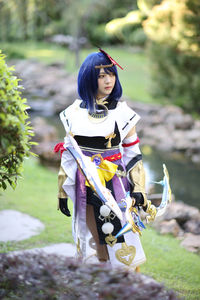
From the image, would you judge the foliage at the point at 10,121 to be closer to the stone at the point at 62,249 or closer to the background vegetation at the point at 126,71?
the background vegetation at the point at 126,71

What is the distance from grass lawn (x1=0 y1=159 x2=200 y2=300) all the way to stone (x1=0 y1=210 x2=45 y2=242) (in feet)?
0.32

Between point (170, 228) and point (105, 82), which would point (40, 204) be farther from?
point (105, 82)

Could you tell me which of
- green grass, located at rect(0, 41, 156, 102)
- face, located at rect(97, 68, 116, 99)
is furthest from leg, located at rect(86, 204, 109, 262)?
green grass, located at rect(0, 41, 156, 102)

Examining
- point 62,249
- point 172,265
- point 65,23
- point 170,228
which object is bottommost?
point 65,23

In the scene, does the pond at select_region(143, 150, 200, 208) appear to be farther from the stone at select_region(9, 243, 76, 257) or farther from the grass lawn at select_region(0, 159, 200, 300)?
the stone at select_region(9, 243, 76, 257)

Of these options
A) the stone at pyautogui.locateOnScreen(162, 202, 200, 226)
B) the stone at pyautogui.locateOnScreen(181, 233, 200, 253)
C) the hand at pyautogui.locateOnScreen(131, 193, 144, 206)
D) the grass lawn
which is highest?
the hand at pyautogui.locateOnScreen(131, 193, 144, 206)

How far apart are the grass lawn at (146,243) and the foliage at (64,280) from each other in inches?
52.7

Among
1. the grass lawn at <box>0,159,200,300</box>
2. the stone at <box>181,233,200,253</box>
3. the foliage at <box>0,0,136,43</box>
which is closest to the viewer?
the grass lawn at <box>0,159,200,300</box>

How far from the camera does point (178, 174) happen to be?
9.13 m

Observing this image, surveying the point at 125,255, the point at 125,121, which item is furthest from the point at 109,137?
the point at 125,255

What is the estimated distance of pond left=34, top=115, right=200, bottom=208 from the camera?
7809 mm

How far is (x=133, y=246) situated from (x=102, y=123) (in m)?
0.91

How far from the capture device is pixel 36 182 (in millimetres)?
6934

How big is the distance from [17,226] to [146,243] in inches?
56.8
